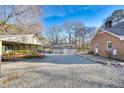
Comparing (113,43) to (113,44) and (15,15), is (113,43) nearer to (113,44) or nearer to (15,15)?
(113,44)

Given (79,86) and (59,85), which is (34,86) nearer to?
(59,85)

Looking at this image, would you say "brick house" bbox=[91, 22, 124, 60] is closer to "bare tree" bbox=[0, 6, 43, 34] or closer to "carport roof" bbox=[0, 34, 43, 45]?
"carport roof" bbox=[0, 34, 43, 45]

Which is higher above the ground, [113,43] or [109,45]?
[113,43]

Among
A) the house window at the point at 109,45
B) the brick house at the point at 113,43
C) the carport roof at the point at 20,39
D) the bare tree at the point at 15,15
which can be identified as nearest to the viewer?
the brick house at the point at 113,43

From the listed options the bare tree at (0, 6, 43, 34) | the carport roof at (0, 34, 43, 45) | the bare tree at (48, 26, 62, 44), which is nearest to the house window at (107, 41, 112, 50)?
the carport roof at (0, 34, 43, 45)

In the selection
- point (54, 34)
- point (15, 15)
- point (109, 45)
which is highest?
point (15, 15)

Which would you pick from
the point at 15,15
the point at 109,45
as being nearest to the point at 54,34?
the point at 15,15

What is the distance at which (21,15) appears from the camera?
20.0m

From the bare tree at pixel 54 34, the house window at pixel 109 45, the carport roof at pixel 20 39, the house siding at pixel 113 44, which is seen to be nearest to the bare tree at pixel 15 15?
the carport roof at pixel 20 39

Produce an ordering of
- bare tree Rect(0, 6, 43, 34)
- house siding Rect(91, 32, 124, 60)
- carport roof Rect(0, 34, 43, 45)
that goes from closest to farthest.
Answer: house siding Rect(91, 32, 124, 60) < carport roof Rect(0, 34, 43, 45) < bare tree Rect(0, 6, 43, 34)

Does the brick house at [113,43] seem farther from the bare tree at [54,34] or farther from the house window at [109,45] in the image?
the bare tree at [54,34]

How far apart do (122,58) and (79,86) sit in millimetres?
8853

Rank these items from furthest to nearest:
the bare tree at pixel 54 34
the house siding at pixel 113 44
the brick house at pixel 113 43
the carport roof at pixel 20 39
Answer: the bare tree at pixel 54 34 → the carport roof at pixel 20 39 → the brick house at pixel 113 43 → the house siding at pixel 113 44
